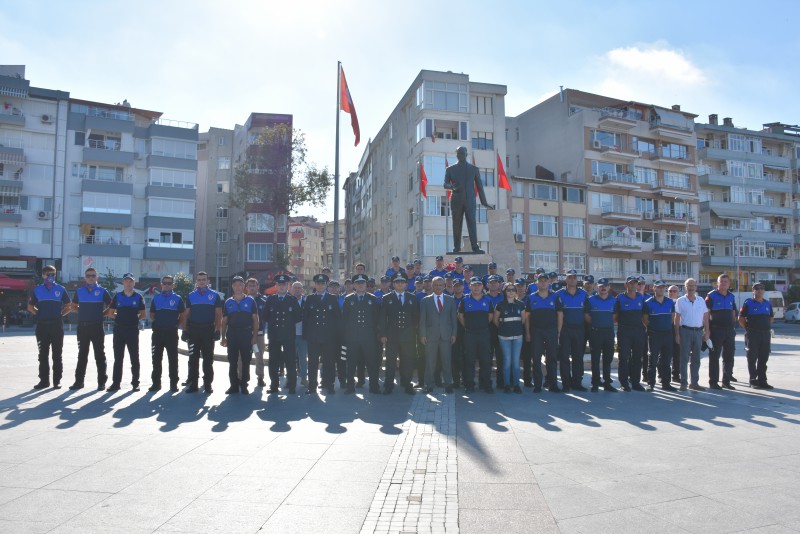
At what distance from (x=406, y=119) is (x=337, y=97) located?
3015 cm

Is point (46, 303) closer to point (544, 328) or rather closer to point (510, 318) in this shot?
point (510, 318)

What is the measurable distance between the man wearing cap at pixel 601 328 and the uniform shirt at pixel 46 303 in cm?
951

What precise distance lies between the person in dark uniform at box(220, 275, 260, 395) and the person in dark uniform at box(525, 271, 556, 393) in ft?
16.2

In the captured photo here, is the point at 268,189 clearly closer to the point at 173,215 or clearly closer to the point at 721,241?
the point at 173,215

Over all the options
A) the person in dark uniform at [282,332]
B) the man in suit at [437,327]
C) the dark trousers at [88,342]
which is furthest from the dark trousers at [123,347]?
the man in suit at [437,327]

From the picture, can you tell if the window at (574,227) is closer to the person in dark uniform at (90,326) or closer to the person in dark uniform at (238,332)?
the person in dark uniform at (238,332)

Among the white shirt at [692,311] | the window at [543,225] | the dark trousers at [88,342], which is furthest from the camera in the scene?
the window at [543,225]

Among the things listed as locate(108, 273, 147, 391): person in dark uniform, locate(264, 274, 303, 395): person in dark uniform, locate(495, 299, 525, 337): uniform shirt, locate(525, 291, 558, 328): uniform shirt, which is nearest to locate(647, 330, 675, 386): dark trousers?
locate(525, 291, 558, 328): uniform shirt

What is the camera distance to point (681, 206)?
59.0 m

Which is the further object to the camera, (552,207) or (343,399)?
(552,207)

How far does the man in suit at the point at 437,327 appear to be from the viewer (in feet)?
33.9

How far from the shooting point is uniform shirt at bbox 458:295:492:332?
1033 centimetres

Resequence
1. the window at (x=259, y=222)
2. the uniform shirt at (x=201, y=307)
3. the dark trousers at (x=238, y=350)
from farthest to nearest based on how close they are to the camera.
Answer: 1. the window at (x=259, y=222)
2. the uniform shirt at (x=201, y=307)
3. the dark trousers at (x=238, y=350)

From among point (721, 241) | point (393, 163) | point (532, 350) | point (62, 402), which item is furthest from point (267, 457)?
point (721, 241)
